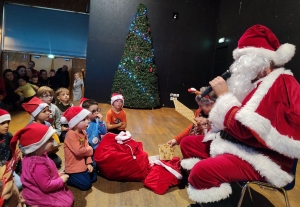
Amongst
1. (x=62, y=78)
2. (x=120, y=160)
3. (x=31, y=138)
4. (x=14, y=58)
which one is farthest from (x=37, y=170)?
(x=14, y=58)

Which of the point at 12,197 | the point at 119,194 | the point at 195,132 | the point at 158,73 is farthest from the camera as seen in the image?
the point at 158,73

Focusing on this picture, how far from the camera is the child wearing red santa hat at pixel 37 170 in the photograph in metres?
1.60

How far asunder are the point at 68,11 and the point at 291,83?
8577 mm

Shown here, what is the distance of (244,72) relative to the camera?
5.23ft

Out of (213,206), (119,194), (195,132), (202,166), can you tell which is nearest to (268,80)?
(202,166)

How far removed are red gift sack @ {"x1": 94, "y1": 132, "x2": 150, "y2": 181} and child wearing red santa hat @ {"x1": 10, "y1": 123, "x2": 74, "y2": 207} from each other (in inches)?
22.8

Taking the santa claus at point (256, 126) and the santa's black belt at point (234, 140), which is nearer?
the santa claus at point (256, 126)

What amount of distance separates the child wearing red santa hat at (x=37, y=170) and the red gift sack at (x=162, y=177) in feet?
2.71

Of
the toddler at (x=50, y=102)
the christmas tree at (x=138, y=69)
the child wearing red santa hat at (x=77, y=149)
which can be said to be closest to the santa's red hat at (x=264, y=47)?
the child wearing red santa hat at (x=77, y=149)

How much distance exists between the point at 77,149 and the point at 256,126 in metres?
1.43

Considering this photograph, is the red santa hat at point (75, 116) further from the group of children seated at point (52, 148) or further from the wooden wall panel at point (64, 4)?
the wooden wall panel at point (64, 4)

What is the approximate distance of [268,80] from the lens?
144 centimetres

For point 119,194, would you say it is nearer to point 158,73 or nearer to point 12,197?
point 12,197

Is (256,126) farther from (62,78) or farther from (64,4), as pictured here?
(64,4)
